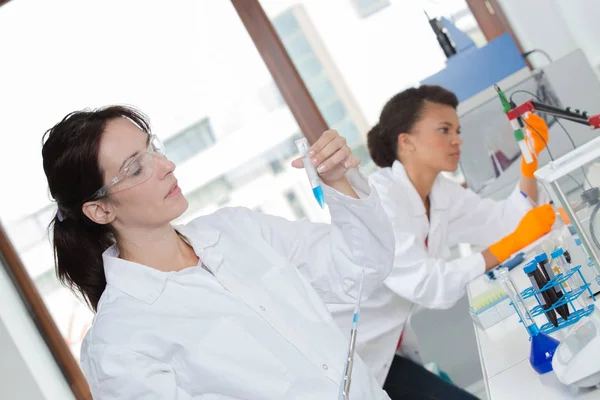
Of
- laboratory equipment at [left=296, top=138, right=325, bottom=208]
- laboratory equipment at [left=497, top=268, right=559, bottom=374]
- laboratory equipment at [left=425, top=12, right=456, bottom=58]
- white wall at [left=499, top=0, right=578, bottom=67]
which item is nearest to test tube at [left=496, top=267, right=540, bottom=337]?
laboratory equipment at [left=497, top=268, right=559, bottom=374]

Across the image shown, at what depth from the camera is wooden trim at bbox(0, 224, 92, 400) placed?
354 cm

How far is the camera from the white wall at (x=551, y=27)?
3.19 metres

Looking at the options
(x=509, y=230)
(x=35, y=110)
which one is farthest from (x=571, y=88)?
(x=35, y=110)

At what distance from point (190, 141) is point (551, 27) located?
1.92 meters

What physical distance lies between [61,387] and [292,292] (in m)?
2.51

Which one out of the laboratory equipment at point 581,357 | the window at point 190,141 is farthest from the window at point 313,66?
Answer: the laboratory equipment at point 581,357

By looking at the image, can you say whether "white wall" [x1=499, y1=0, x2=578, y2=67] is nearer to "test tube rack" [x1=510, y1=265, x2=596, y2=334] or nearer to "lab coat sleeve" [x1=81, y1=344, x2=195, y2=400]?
"test tube rack" [x1=510, y1=265, x2=596, y2=334]

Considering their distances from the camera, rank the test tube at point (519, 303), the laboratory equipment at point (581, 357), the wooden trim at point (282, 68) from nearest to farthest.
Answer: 1. the laboratory equipment at point (581, 357)
2. the test tube at point (519, 303)
3. the wooden trim at point (282, 68)

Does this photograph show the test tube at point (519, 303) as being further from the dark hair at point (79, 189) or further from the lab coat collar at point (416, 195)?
the lab coat collar at point (416, 195)

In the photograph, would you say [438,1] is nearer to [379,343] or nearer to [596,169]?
[379,343]

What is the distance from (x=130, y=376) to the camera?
4.06 feet

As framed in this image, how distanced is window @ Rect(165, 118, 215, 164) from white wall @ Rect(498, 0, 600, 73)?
5.44 ft

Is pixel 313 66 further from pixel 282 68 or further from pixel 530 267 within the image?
pixel 530 267

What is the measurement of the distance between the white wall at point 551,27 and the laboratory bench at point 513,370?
6.17 ft
